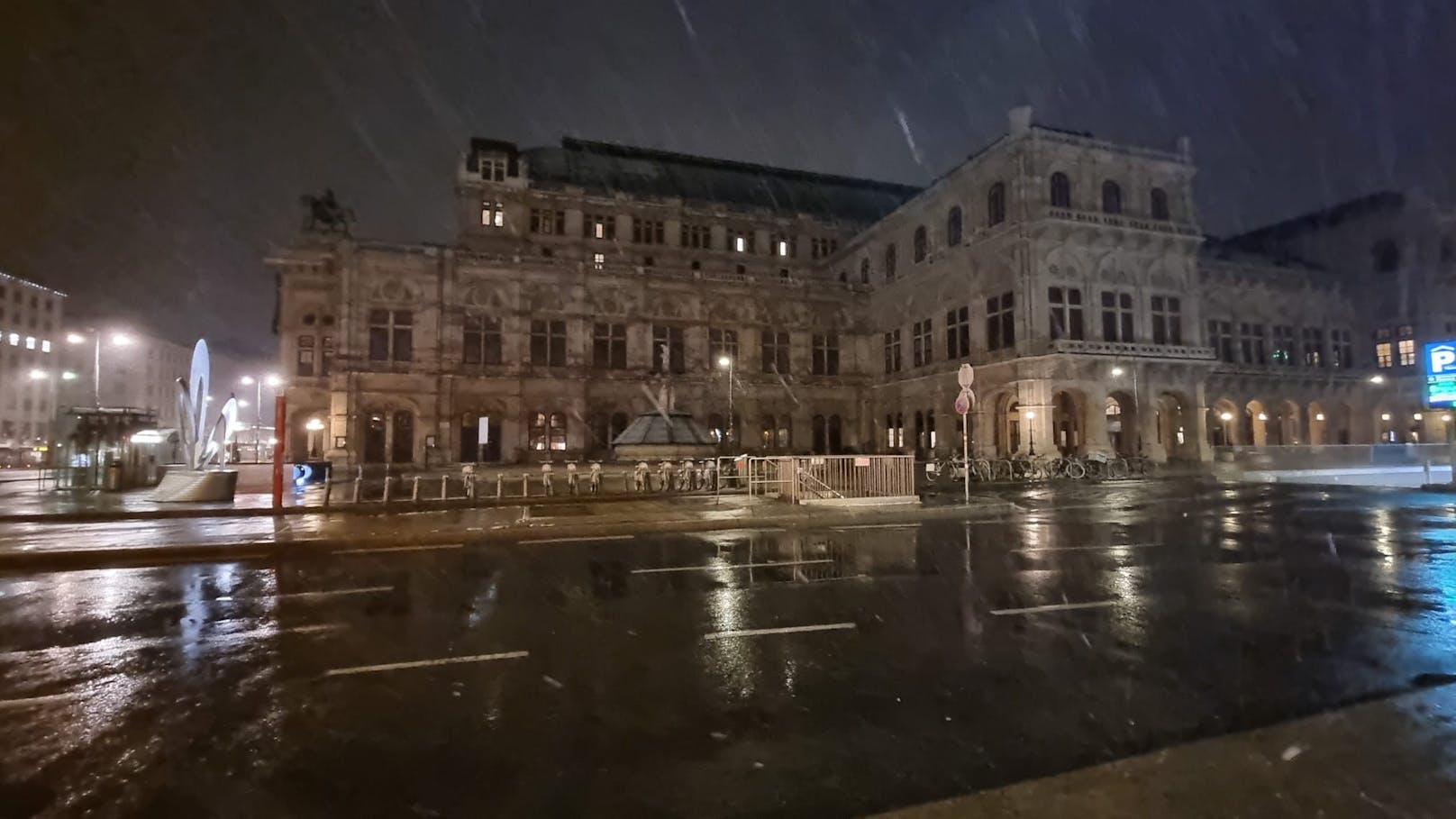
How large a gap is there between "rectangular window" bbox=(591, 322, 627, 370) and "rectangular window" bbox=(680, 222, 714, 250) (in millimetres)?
12688

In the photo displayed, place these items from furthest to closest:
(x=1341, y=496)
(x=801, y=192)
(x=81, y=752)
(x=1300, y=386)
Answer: (x=801, y=192)
(x=1300, y=386)
(x=1341, y=496)
(x=81, y=752)

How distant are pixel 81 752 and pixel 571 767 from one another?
329cm

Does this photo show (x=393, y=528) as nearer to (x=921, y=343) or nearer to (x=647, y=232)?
(x=921, y=343)

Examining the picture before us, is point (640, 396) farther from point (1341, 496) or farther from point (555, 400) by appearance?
point (1341, 496)

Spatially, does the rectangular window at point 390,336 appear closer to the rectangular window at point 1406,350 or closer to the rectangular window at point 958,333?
the rectangular window at point 958,333

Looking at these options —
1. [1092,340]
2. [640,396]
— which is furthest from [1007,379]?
[640,396]

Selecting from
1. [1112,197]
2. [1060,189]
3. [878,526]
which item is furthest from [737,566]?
[1112,197]

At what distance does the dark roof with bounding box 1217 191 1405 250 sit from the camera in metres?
53.7

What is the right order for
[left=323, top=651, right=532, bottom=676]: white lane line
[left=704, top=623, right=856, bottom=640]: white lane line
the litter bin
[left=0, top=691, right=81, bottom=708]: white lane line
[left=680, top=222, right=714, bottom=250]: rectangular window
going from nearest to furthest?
1. [left=0, top=691, right=81, bottom=708]: white lane line
2. [left=323, top=651, right=532, bottom=676]: white lane line
3. [left=704, top=623, right=856, bottom=640]: white lane line
4. the litter bin
5. [left=680, top=222, right=714, bottom=250]: rectangular window

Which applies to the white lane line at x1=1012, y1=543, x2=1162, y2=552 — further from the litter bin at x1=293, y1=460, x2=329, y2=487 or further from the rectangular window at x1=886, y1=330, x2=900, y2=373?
the rectangular window at x1=886, y1=330, x2=900, y2=373

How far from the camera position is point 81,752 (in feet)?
15.2

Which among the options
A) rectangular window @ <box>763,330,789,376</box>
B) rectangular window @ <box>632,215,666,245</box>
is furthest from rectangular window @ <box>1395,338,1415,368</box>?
rectangular window @ <box>632,215,666,245</box>

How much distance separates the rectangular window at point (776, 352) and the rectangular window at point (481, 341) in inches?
699

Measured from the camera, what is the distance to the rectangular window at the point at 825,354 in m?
51.0
